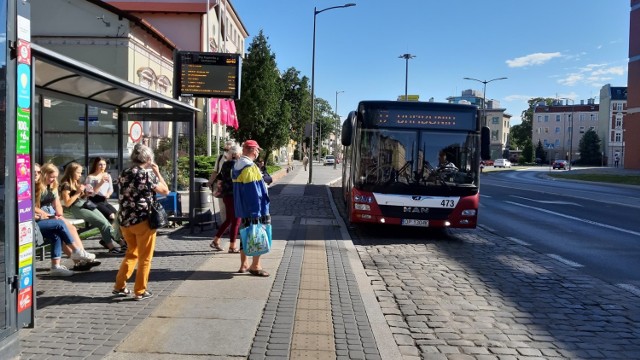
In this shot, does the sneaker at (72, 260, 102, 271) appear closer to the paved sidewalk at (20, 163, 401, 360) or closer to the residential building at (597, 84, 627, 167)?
the paved sidewalk at (20, 163, 401, 360)

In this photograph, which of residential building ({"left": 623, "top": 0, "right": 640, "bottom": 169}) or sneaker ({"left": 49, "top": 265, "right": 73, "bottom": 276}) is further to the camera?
residential building ({"left": 623, "top": 0, "right": 640, "bottom": 169})

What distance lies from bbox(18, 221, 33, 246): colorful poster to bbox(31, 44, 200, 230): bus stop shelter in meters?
1.26

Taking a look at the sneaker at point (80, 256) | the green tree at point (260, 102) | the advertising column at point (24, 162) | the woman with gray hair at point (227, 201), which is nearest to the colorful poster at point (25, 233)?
the advertising column at point (24, 162)

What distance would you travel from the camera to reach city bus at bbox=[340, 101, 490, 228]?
10.4 meters

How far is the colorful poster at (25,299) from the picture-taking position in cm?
397

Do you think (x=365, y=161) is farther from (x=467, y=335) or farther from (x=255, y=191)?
(x=467, y=335)

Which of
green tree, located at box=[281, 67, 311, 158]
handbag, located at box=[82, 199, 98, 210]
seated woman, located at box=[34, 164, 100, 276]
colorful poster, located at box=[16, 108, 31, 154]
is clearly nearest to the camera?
colorful poster, located at box=[16, 108, 31, 154]

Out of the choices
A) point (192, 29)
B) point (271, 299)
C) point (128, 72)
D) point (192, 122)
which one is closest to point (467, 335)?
point (271, 299)

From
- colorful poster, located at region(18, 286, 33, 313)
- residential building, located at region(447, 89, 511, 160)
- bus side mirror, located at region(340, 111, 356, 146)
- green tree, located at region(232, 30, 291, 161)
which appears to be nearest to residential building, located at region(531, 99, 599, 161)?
residential building, located at region(447, 89, 511, 160)

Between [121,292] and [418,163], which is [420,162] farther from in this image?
[121,292]

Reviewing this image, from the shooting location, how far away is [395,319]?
5.43 metres

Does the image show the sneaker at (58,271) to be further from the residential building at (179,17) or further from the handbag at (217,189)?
the residential building at (179,17)

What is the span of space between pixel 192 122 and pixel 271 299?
509 cm

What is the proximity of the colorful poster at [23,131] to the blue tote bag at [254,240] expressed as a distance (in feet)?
9.67
